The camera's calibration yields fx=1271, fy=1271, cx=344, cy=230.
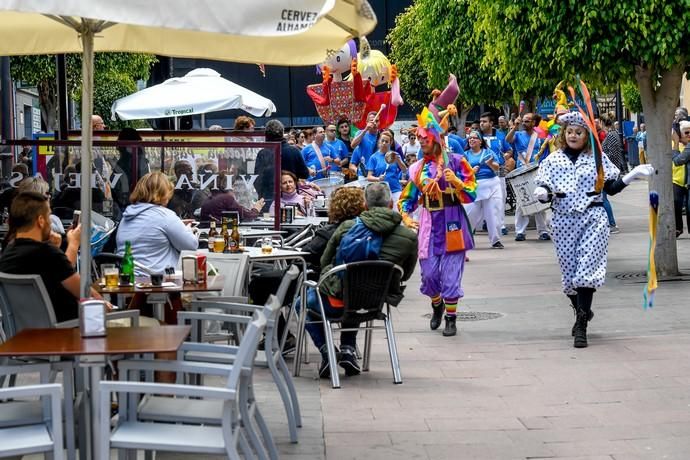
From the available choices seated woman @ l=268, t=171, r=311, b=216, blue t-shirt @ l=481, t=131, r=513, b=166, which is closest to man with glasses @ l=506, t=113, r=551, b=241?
blue t-shirt @ l=481, t=131, r=513, b=166

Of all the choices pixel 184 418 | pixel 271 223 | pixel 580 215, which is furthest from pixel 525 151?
pixel 184 418

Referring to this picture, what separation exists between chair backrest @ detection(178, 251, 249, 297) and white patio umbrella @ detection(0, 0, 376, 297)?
138 centimetres

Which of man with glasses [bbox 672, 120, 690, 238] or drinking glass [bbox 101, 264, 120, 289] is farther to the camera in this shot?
man with glasses [bbox 672, 120, 690, 238]

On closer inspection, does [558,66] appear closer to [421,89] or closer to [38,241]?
[38,241]

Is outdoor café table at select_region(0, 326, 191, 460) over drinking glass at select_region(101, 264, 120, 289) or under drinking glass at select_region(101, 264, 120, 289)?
under

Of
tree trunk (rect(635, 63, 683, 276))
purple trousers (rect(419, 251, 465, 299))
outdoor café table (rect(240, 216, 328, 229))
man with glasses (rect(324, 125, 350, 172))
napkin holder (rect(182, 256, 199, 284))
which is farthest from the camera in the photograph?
man with glasses (rect(324, 125, 350, 172))

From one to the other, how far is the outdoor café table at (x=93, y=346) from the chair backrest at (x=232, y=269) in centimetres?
249

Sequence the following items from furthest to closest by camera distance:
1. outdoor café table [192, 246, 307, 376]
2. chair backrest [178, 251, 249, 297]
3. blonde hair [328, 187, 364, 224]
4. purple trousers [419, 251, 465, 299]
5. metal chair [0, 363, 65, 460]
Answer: purple trousers [419, 251, 465, 299]
blonde hair [328, 187, 364, 224]
outdoor café table [192, 246, 307, 376]
chair backrest [178, 251, 249, 297]
metal chair [0, 363, 65, 460]

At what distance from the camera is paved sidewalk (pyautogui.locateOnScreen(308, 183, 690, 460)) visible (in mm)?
7184

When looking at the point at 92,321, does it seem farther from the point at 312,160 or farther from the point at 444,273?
the point at 312,160

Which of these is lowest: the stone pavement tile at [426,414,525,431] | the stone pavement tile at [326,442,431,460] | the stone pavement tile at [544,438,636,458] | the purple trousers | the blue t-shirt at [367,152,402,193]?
the stone pavement tile at [326,442,431,460]

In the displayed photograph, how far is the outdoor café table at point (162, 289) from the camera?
7.53 m

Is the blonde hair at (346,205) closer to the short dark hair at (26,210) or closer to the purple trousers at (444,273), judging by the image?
the purple trousers at (444,273)

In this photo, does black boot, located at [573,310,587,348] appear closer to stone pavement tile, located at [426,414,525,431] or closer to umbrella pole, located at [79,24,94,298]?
stone pavement tile, located at [426,414,525,431]
